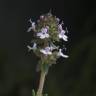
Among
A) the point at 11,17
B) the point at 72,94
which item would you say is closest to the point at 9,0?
the point at 11,17

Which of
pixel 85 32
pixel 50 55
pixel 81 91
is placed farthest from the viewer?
pixel 85 32

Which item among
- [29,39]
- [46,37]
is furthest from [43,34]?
[29,39]

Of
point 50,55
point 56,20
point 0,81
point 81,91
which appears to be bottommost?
point 50,55

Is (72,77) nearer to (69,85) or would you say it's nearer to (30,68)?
(69,85)

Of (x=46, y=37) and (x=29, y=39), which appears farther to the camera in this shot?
(x=29, y=39)

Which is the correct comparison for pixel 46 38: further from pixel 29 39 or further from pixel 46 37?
pixel 29 39

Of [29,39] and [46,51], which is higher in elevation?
[29,39]

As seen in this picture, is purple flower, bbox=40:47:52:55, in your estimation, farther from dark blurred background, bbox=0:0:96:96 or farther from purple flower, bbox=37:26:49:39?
dark blurred background, bbox=0:0:96:96

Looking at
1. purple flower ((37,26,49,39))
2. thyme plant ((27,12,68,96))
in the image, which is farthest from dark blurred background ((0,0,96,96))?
purple flower ((37,26,49,39))
